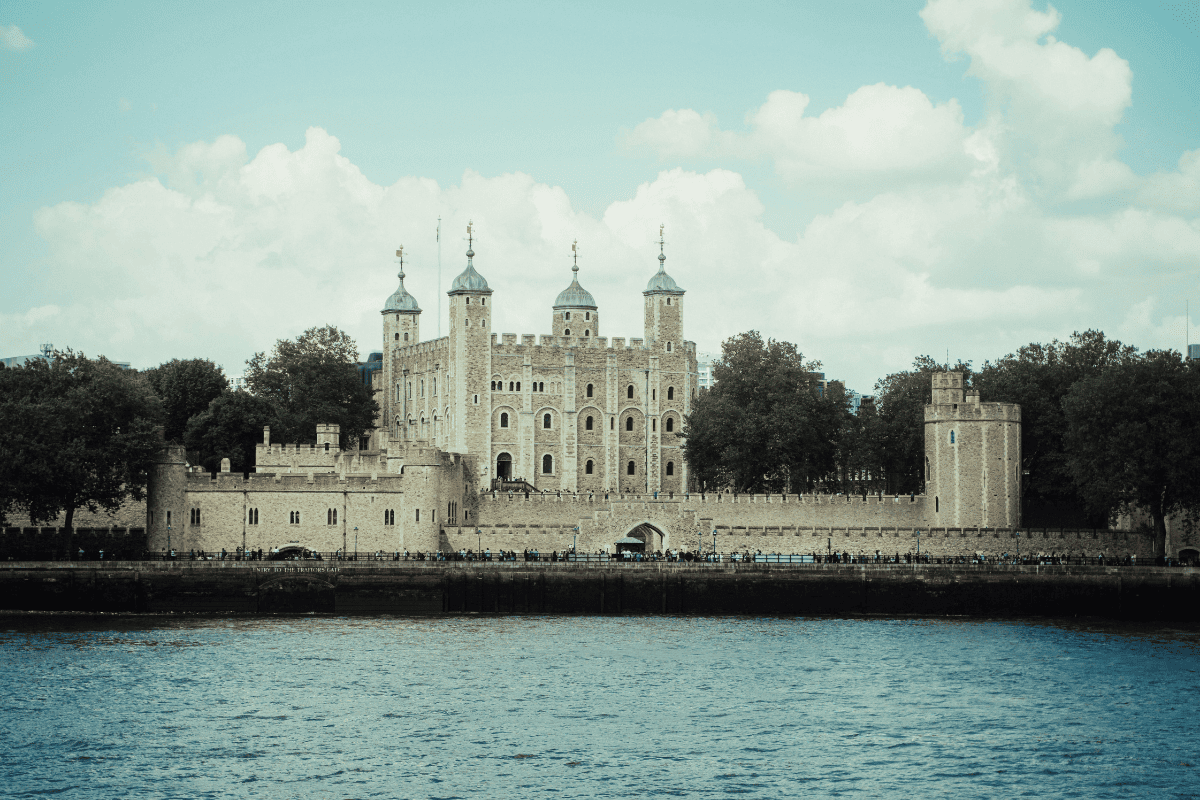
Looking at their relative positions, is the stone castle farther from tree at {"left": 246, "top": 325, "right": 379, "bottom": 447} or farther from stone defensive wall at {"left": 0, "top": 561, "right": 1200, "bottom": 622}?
tree at {"left": 246, "top": 325, "right": 379, "bottom": 447}

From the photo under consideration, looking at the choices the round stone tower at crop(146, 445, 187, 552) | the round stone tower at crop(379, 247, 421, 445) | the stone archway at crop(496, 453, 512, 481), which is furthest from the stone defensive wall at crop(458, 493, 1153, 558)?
the round stone tower at crop(379, 247, 421, 445)

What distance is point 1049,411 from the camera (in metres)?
75.9

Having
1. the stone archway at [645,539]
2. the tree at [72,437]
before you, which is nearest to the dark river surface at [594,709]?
the tree at [72,437]

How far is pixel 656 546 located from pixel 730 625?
1465cm

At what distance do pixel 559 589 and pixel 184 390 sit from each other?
115ft

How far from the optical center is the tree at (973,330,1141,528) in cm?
7562

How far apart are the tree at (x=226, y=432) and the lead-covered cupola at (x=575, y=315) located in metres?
20.0

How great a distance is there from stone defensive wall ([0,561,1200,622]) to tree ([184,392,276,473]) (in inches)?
860

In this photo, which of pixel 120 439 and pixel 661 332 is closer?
pixel 120 439

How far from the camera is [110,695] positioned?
46.3 metres

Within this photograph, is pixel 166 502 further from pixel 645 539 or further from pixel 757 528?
pixel 757 528

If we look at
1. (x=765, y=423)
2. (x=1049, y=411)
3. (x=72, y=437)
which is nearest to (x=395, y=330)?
(x=765, y=423)

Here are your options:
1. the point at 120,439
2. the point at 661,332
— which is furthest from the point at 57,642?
the point at 661,332

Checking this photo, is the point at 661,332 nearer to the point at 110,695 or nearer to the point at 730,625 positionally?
the point at 730,625
